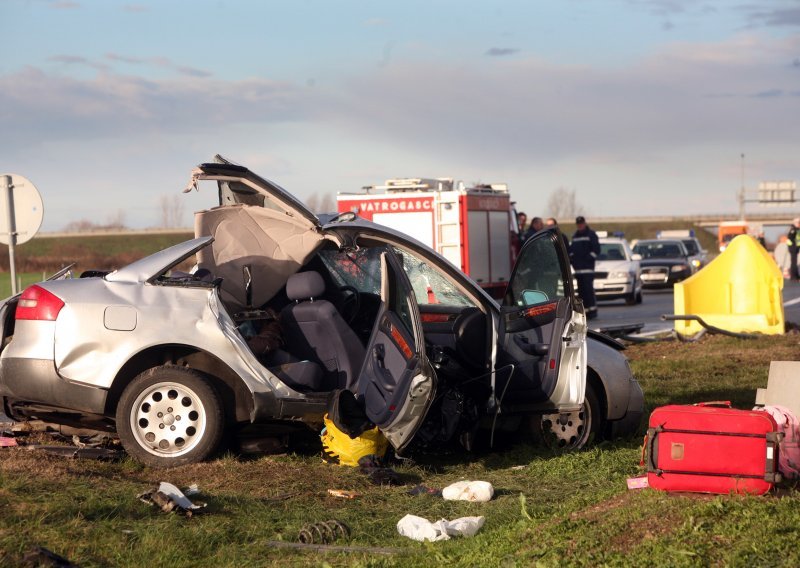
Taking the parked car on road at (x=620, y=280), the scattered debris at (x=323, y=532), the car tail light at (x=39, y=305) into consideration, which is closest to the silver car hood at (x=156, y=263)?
the car tail light at (x=39, y=305)

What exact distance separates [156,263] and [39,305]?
795mm

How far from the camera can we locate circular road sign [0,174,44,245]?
12820mm

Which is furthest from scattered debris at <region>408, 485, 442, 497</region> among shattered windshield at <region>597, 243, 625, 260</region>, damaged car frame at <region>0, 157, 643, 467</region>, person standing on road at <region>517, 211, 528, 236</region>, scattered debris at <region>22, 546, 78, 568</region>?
shattered windshield at <region>597, 243, 625, 260</region>

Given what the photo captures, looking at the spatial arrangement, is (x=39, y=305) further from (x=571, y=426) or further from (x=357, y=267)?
(x=571, y=426)

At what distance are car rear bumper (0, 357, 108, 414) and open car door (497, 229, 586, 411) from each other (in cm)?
278

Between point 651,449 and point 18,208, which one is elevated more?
point 18,208

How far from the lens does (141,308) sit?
24.1 ft

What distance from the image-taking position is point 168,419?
288 inches

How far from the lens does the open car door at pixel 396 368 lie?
6898 millimetres

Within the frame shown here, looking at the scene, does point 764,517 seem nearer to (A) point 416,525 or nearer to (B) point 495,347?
(A) point 416,525

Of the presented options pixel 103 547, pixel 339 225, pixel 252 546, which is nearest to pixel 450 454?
pixel 339 225

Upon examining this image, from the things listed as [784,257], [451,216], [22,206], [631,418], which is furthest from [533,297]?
[784,257]

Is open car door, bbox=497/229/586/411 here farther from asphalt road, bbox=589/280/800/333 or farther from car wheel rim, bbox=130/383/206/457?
asphalt road, bbox=589/280/800/333

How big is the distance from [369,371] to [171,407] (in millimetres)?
1311
